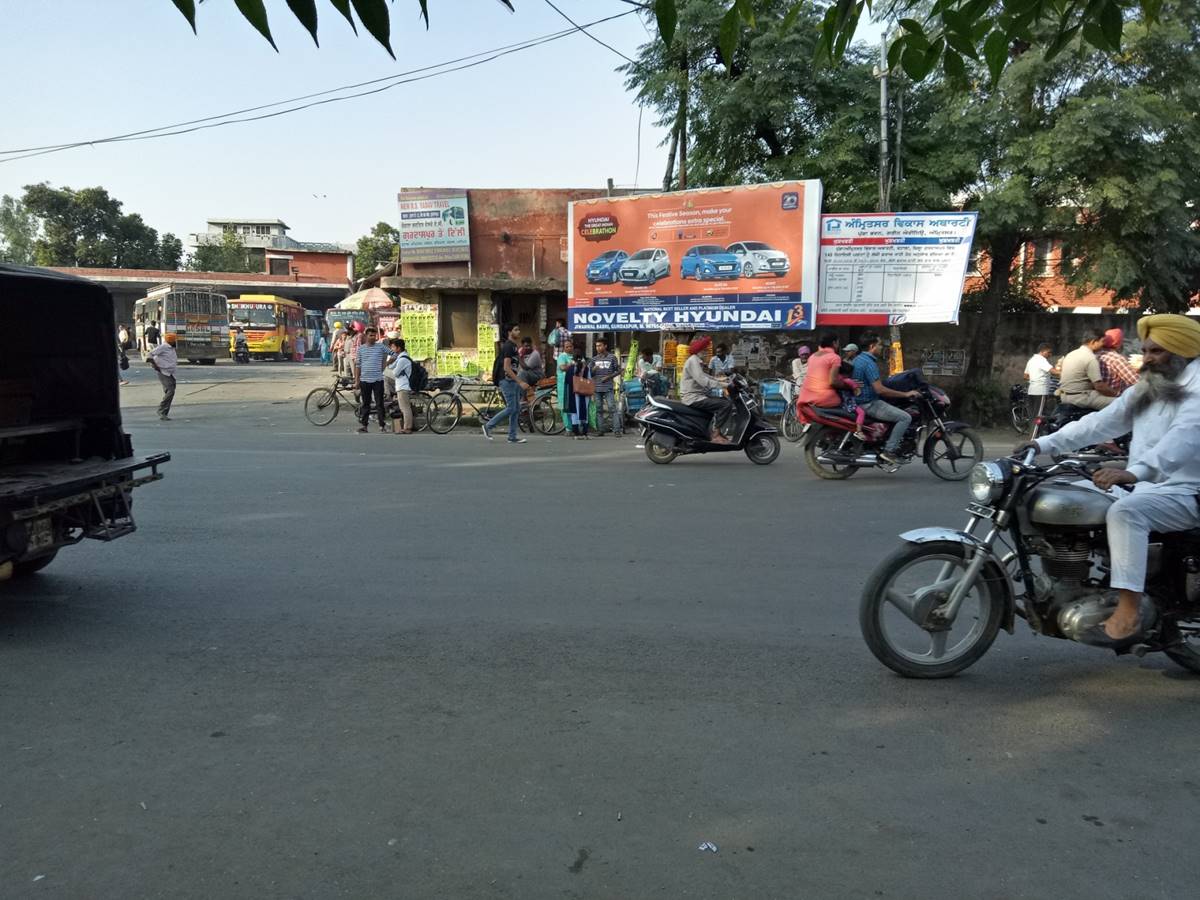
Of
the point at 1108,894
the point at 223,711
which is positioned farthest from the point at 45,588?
the point at 1108,894

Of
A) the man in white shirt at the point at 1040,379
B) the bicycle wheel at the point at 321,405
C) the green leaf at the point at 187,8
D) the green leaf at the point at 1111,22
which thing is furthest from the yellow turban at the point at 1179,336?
the bicycle wheel at the point at 321,405

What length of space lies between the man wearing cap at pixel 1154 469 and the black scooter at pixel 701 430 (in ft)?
24.7

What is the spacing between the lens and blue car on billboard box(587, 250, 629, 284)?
17453 mm

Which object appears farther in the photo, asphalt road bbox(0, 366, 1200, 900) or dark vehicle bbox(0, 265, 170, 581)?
dark vehicle bbox(0, 265, 170, 581)

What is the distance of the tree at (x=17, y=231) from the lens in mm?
54750

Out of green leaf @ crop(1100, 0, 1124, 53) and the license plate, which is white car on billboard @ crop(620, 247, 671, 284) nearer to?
the license plate

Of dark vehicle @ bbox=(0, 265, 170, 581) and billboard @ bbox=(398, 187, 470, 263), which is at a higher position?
billboard @ bbox=(398, 187, 470, 263)

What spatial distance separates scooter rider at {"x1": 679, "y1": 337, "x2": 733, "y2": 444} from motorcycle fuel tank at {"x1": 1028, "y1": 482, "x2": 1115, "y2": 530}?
7763 mm

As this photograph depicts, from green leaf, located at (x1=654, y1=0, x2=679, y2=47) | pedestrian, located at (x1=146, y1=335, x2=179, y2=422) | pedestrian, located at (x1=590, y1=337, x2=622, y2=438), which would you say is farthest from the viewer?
pedestrian, located at (x1=146, y1=335, x2=179, y2=422)

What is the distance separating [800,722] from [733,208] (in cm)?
1402

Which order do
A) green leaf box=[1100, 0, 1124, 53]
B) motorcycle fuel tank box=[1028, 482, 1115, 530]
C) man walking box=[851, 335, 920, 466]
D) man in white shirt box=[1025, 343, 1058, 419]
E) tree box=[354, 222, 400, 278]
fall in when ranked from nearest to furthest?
green leaf box=[1100, 0, 1124, 53] < motorcycle fuel tank box=[1028, 482, 1115, 530] < man walking box=[851, 335, 920, 466] < man in white shirt box=[1025, 343, 1058, 419] < tree box=[354, 222, 400, 278]

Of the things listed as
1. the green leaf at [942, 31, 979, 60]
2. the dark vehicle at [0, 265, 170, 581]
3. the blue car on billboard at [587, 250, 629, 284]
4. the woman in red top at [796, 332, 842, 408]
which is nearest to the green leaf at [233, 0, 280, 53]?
the green leaf at [942, 31, 979, 60]

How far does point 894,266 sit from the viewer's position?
1570 centimetres

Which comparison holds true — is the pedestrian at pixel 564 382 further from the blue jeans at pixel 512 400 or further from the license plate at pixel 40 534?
the license plate at pixel 40 534
